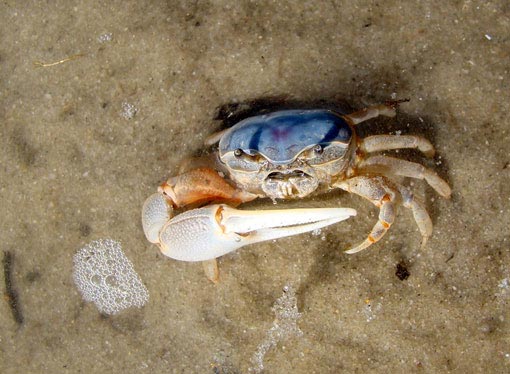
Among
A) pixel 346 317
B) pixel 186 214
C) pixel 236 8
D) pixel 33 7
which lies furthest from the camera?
pixel 33 7

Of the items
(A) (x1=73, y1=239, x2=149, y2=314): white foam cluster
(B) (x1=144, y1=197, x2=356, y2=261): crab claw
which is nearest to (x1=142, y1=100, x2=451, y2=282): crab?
(B) (x1=144, y1=197, x2=356, y2=261): crab claw

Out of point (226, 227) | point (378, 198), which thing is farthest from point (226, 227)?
point (378, 198)

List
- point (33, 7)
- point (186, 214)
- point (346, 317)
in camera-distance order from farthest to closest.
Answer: point (33, 7) → point (346, 317) → point (186, 214)

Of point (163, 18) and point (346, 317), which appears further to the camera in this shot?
point (163, 18)

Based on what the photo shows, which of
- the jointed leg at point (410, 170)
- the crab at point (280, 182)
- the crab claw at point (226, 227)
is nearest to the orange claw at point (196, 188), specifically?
the crab at point (280, 182)

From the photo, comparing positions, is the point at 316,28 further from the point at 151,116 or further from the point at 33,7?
the point at 33,7

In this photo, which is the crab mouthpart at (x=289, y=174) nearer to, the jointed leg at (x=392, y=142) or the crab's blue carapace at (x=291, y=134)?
the crab's blue carapace at (x=291, y=134)

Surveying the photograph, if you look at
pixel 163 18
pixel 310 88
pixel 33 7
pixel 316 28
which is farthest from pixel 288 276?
pixel 33 7
